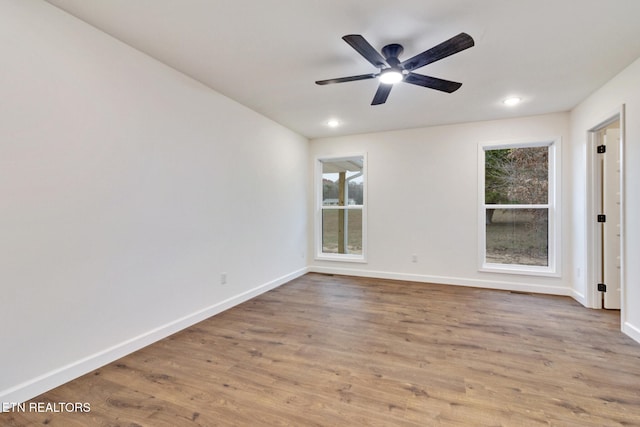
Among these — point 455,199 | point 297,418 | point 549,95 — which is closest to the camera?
point 297,418

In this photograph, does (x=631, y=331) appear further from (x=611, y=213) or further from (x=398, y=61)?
(x=398, y=61)

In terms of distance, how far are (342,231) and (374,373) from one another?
3.42 metres

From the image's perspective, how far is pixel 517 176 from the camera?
429cm

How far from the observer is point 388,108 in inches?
149

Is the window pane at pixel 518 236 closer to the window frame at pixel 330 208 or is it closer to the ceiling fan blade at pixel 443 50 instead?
the window frame at pixel 330 208

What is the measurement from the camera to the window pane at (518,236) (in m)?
4.19

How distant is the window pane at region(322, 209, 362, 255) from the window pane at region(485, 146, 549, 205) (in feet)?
6.88

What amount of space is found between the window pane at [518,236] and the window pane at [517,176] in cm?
19

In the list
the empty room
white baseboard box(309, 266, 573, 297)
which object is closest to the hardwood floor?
the empty room

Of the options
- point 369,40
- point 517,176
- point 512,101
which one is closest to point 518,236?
point 517,176

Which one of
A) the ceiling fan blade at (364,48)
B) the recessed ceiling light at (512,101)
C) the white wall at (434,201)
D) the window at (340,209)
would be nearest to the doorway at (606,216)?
the white wall at (434,201)

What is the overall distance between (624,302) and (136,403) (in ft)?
13.5

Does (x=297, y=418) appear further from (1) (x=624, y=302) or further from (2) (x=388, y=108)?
(2) (x=388, y=108)

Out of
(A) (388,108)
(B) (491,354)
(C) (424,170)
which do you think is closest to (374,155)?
(C) (424,170)
